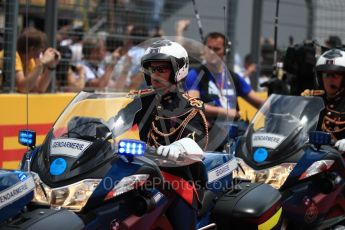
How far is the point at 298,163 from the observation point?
21.3 ft

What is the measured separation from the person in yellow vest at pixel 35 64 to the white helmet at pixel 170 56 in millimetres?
2970

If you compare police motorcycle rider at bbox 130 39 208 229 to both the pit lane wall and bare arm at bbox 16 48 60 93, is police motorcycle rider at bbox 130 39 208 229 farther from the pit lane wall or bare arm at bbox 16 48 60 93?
bare arm at bbox 16 48 60 93

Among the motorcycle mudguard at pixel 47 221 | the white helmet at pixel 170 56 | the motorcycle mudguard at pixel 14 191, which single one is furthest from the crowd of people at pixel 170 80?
the motorcycle mudguard at pixel 14 191

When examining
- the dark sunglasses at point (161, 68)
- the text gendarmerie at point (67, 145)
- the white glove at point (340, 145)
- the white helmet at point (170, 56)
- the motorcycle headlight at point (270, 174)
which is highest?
the white helmet at point (170, 56)

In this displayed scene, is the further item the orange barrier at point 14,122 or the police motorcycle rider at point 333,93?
the orange barrier at point 14,122

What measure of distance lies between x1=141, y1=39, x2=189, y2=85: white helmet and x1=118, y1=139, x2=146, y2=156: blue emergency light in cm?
100

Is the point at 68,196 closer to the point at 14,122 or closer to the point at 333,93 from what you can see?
the point at 333,93

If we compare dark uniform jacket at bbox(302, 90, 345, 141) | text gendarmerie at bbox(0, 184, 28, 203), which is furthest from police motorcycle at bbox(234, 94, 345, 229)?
text gendarmerie at bbox(0, 184, 28, 203)

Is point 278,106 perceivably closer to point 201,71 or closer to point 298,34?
point 201,71

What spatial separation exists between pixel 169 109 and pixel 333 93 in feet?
7.87

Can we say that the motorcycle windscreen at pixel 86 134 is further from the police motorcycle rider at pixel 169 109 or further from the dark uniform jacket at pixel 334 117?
the dark uniform jacket at pixel 334 117

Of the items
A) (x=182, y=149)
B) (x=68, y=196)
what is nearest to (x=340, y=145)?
(x=182, y=149)

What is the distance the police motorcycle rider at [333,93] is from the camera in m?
7.30

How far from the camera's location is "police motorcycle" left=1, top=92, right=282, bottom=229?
15.5ft
